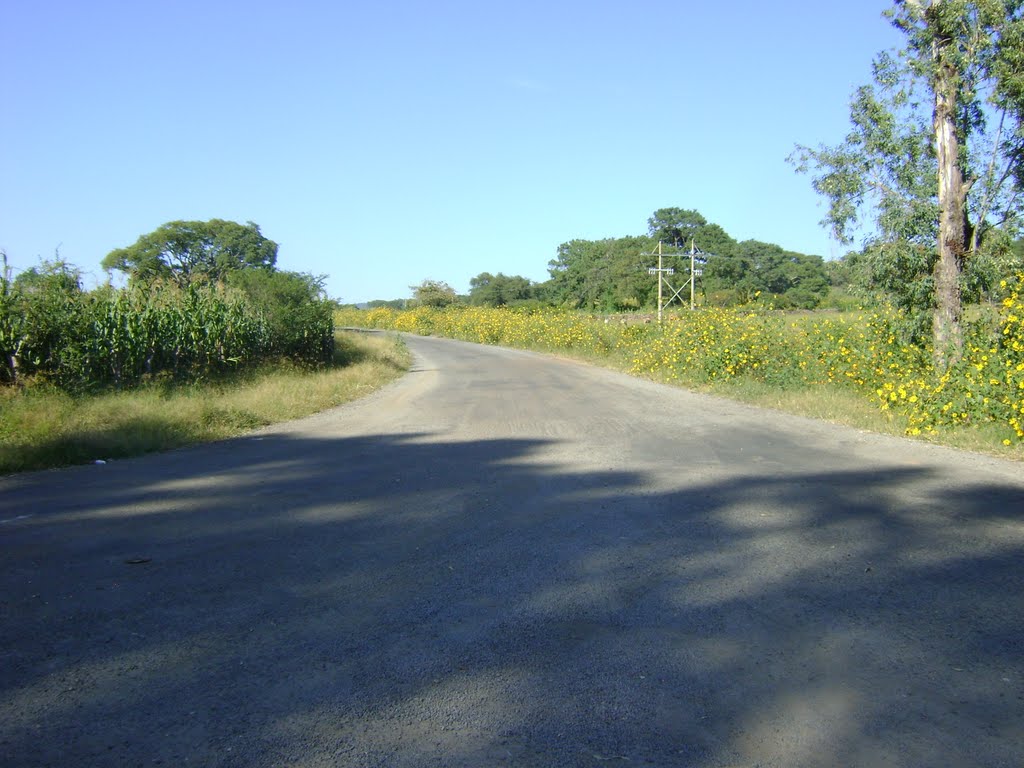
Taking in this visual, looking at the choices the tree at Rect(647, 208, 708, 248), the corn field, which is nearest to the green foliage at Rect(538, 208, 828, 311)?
the tree at Rect(647, 208, 708, 248)

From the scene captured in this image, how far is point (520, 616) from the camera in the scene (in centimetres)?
452

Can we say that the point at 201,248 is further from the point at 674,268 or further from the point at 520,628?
the point at 520,628

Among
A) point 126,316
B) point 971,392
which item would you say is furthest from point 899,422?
point 126,316

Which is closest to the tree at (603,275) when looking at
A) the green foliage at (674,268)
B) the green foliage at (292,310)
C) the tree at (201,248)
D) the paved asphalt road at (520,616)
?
the green foliage at (674,268)

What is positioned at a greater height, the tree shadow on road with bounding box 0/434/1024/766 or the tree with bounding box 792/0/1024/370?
the tree with bounding box 792/0/1024/370

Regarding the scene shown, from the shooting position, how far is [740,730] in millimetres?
3287

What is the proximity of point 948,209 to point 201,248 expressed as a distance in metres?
56.1

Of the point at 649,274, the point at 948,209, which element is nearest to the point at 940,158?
the point at 948,209

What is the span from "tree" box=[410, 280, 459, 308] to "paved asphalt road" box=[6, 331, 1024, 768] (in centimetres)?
7679

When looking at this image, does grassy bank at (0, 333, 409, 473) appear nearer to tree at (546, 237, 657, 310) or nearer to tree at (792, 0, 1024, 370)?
tree at (792, 0, 1024, 370)

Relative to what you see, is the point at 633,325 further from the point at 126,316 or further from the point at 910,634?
the point at 910,634

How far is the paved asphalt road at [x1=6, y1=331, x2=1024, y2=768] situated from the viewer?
3.27 m

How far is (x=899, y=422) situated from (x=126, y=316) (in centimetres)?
1444

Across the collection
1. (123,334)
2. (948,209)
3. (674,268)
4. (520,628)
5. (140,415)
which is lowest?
(520,628)
